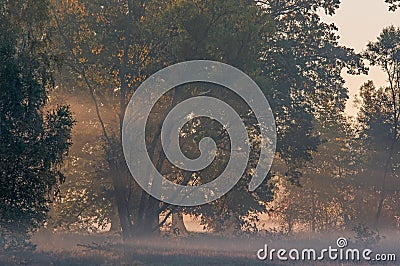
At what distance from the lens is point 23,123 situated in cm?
2764

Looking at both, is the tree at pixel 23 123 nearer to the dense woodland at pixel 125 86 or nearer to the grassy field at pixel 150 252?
the dense woodland at pixel 125 86

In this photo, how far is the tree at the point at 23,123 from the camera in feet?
88.6

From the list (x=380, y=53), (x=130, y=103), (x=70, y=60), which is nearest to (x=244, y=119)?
(x=130, y=103)

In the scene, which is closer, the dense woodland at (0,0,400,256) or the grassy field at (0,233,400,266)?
the dense woodland at (0,0,400,256)

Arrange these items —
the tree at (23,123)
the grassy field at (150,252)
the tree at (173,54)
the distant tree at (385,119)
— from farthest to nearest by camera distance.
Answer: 1. the distant tree at (385,119)
2. the tree at (173,54)
3. the grassy field at (150,252)
4. the tree at (23,123)

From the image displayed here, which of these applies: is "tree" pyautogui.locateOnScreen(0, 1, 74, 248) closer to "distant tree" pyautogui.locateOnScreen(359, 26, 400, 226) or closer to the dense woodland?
the dense woodland

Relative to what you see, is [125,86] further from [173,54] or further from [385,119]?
[385,119]

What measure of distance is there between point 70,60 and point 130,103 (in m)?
3.88

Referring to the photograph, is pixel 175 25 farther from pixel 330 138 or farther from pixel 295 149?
pixel 330 138

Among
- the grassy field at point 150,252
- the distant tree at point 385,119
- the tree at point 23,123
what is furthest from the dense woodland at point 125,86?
the distant tree at point 385,119

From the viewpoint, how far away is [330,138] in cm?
7119

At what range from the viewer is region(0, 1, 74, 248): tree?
88.6ft

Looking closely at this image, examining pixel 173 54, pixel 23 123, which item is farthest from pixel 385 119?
pixel 23 123

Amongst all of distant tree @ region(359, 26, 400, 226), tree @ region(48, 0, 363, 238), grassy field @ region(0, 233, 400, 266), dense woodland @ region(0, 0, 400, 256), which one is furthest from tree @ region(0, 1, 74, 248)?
distant tree @ region(359, 26, 400, 226)
